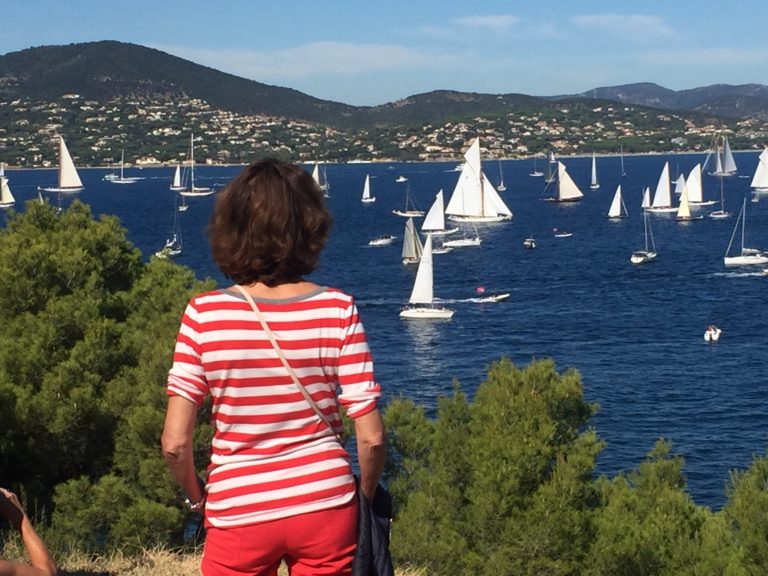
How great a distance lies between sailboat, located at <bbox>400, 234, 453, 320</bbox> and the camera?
3938 centimetres

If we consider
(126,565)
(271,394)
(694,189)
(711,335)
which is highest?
(271,394)

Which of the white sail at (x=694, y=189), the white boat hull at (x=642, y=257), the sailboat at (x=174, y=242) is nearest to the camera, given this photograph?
the white boat hull at (x=642, y=257)

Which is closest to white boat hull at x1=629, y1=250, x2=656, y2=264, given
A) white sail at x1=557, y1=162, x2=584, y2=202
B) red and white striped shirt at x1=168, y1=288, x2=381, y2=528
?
white sail at x1=557, y1=162, x2=584, y2=202

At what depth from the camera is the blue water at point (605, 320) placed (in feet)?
82.1

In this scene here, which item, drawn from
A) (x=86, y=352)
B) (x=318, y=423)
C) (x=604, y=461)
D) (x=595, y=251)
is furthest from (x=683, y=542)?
(x=595, y=251)

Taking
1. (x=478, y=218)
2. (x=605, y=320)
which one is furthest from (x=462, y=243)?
(x=605, y=320)

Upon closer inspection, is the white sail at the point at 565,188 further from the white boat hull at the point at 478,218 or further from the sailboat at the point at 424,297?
the sailboat at the point at 424,297

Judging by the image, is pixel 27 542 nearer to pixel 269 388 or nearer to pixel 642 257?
pixel 269 388

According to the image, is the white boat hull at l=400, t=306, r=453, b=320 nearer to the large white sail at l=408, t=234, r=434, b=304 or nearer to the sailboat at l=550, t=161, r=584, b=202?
the large white sail at l=408, t=234, r=434, b=304

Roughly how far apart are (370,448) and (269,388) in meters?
0.31

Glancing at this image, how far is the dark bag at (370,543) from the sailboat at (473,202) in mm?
71201

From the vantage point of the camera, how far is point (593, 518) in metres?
9.60

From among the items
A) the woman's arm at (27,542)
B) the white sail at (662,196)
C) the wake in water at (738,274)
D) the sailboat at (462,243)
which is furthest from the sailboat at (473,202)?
the woman's arm at (27,542)

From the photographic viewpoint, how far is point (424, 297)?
1585 inches
